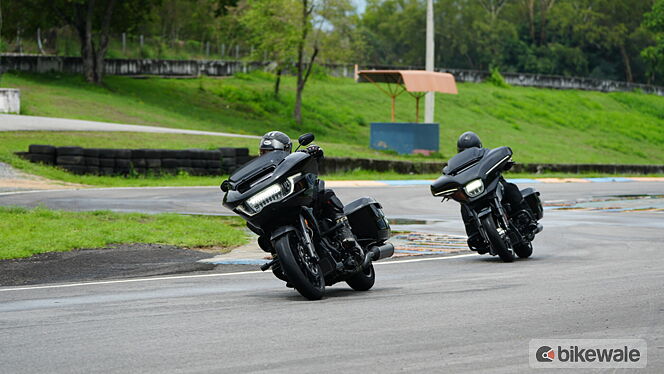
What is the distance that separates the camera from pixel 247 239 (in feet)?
49.4

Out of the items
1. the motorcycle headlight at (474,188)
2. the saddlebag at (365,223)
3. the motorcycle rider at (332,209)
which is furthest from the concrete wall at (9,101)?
the motorcycle rider at (332,209)

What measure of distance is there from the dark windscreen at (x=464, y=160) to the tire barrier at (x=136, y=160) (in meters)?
14.9

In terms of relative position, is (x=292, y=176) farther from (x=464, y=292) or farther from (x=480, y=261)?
(x=480, y=261)

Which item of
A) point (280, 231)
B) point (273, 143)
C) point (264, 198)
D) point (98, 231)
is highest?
point (273, 143)

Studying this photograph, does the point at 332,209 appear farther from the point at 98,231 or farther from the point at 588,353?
the point at 98,231

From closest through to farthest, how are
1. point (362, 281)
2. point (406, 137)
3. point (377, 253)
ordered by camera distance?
point (362, 281) < point (377, 253) < point (406, 137)

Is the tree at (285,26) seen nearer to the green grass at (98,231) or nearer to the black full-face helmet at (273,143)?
the green grass at (98,231)

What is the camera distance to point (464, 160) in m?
12.7

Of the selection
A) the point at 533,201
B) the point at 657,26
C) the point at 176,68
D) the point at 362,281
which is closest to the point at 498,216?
the point at 533,201

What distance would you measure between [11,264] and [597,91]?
7008 centimetres

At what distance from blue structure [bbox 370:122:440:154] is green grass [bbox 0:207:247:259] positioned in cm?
2069

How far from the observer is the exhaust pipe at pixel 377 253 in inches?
384

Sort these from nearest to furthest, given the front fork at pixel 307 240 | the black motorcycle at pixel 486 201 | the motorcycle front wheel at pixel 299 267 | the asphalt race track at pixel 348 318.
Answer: the asphalt race track at pixel 348 318 → the motorcycle front wheel at pixel 299 267 → the front fork at pixel 307 240 → the black motorcycle at pixel 486 201

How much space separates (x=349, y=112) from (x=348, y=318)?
147 feet
